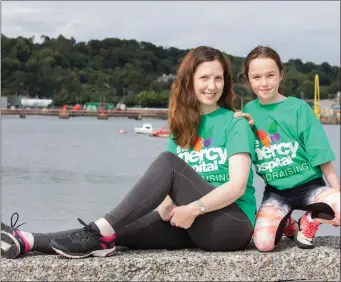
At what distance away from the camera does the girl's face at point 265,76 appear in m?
2.55

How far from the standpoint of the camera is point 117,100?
83.7m

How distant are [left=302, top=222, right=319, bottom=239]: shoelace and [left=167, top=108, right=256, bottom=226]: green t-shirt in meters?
0.26

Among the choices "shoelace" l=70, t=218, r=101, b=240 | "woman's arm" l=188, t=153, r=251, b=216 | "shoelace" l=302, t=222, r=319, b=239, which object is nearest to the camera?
"woman's arm" l=188, t=153, r=251, b=216

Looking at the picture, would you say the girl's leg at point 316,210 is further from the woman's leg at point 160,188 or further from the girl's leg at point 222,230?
the woman's leg at point 160,188

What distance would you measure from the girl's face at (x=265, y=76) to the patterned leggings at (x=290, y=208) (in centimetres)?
40

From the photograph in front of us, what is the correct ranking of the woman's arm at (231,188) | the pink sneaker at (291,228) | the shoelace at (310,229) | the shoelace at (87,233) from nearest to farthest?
the woman's arm at (231,188) < the shoelace at (87,233) < the shoelace at (310,229) < the pink sneaker at (291,228)

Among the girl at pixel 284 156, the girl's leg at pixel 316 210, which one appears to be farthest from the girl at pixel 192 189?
Result: the girl's leg at pixel 316 210

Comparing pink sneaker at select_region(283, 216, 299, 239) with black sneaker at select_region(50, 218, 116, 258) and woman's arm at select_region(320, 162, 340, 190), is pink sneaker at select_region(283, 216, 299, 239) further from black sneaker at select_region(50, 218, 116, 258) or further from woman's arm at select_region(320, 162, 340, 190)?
black sneaker at select_region(50, 218, 116, 258)

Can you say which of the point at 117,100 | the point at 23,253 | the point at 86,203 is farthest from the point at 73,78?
the point at 23,253

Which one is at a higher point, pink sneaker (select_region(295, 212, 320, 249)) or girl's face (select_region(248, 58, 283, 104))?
girl's face (select_region(248, 58, 283, 104))

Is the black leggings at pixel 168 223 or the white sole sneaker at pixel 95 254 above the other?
the black leggings at pixel 168 223

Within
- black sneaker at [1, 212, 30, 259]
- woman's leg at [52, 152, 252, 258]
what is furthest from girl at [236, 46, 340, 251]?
black sneaker at [1, 212, 30, 259]

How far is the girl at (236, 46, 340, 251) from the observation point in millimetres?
2518

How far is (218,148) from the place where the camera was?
2.48m
